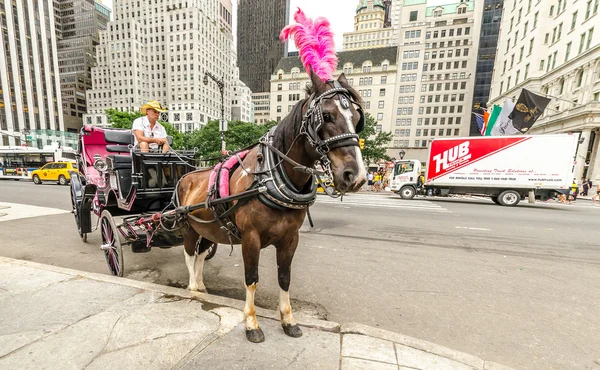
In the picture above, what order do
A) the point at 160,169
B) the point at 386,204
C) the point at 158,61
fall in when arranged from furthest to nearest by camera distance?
the point at 158,61 < the point at 386,204 < the point at 160,169

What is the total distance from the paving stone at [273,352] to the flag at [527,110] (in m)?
24.5

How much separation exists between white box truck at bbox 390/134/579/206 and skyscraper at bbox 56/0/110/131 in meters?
110

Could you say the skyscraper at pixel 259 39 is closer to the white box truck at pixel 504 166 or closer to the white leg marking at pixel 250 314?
the white box truck at pixel 504 166

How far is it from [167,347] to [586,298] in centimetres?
523

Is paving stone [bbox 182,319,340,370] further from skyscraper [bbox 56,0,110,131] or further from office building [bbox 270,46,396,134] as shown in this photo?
skyscraper [bbox 56,0,110,131]

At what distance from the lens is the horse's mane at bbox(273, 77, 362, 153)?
188 cm

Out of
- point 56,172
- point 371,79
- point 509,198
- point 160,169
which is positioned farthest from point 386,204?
point 371,79

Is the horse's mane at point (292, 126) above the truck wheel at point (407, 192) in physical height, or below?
above

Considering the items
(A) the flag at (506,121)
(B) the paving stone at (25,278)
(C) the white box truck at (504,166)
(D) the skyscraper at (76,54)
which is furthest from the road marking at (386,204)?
(D) the skyscraper at (76,54)

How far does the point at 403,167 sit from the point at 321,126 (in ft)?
49.1

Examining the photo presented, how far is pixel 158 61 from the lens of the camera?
77.0 metres

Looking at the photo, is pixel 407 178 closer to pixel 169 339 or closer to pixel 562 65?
pixel 169 339

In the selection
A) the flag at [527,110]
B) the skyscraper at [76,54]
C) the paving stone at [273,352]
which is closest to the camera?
the paving stone at [273,352]

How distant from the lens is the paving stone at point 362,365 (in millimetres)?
1851
